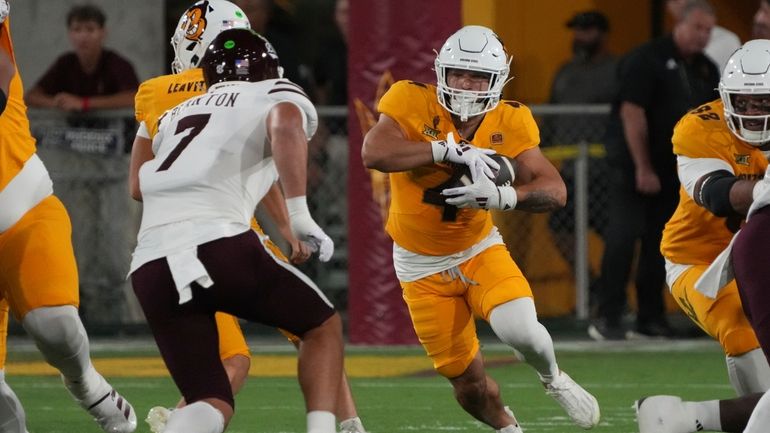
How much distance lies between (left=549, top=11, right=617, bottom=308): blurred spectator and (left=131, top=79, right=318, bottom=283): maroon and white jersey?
6.38 m

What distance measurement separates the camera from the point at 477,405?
6.48m

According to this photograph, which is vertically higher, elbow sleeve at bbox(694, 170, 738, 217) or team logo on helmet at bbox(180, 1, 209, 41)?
team logo on helmet at bbox(180, 1, 209, 41)

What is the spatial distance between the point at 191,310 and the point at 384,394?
11.5ft

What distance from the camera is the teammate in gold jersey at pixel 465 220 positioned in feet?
20.8

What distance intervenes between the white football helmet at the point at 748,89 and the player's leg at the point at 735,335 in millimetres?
Answer: 562

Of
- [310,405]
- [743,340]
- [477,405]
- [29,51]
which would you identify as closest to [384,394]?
[477,405]

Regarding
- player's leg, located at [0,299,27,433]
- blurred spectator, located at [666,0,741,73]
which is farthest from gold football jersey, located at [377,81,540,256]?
blurred spectator, located at [666,0,741,73]

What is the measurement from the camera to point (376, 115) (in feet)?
34.3

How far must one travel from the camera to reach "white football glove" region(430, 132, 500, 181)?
6.14 meters

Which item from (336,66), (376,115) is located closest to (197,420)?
(376,115)

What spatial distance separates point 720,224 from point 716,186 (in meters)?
0.43

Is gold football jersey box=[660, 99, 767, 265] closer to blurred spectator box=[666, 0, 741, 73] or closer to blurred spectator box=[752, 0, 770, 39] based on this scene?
blurred spectator box=[752, 0, 770, 39]

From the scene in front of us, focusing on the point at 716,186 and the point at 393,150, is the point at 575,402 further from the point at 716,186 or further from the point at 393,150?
the point at 393,150

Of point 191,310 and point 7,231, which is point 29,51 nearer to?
point 7,231
